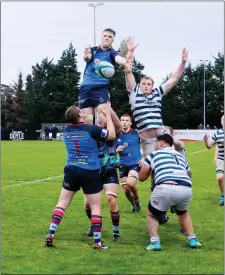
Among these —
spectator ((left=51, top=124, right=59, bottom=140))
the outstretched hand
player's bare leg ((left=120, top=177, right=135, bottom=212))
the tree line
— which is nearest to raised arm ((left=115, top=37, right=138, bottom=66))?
the outstretched hand

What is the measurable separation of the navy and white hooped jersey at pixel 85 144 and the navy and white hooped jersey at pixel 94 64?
1.34m

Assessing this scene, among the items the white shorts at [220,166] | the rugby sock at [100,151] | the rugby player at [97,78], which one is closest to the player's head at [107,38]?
the rugby player at [97,78]

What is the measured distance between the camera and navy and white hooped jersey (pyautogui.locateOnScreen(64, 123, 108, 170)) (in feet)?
27.1

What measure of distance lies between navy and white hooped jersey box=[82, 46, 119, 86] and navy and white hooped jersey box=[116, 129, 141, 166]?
2485 mm

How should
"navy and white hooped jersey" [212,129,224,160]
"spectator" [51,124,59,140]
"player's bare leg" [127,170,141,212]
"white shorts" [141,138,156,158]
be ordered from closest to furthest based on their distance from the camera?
"white shorts" [141,138,156,158] < "player's bare leg" [127,170,141,212] < "navy and white hooped jersey" [212,129,224,160] < "spectator" [51,124,59,140]

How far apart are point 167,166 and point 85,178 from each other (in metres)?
1.33

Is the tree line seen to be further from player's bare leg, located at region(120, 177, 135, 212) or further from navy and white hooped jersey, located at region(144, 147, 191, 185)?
navy and white hooped jersey, located at region(144, 147, 191, 185)

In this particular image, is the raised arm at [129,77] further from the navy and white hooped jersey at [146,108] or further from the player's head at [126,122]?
the player's head at [126,122]

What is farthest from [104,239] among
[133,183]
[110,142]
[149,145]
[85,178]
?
[133,183]

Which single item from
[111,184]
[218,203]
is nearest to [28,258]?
[111,184]

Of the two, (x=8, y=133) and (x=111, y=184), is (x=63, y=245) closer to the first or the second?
(x=111, y=184)

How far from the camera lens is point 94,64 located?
9.36 meters

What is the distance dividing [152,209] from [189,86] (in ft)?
236

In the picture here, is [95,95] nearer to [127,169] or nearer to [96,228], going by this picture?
[96,228]
